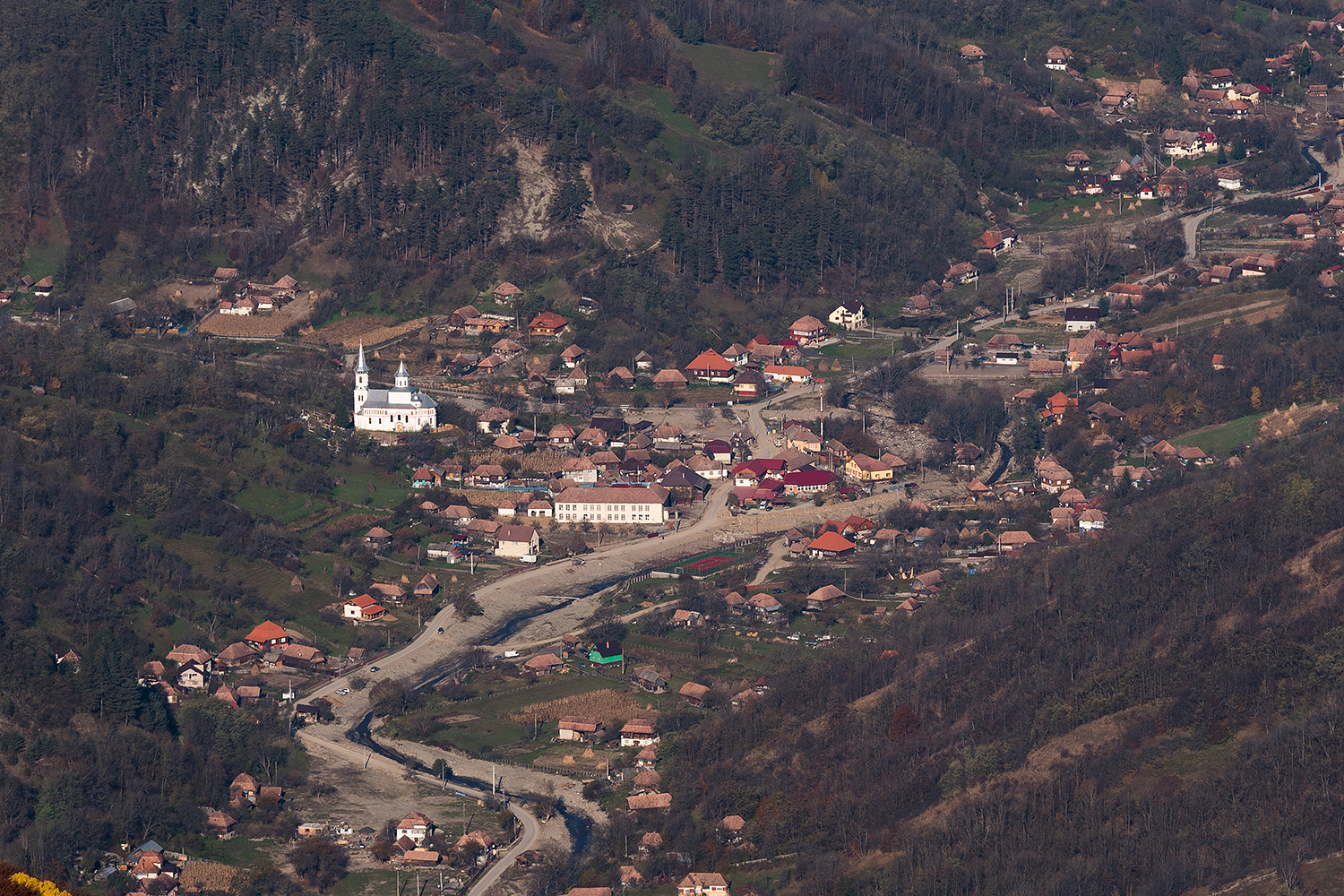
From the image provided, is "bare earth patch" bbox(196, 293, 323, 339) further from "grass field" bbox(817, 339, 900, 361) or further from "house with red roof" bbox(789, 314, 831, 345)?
"grass field" bbox(817, 339, 900, 361)

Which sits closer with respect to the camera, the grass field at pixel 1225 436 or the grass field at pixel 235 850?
the grass field at pixel 235 850

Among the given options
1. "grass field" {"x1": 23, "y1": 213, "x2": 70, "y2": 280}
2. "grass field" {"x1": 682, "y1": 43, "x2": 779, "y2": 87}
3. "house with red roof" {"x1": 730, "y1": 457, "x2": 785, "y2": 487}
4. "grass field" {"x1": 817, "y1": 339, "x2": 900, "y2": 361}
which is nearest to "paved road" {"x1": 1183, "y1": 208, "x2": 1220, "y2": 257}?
"grass field" {"x1": 817, "y1": 339, "x2": 900, "y2": 361}

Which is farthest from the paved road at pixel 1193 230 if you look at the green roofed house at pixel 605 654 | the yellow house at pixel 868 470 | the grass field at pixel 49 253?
the grass field at pixel 49 253

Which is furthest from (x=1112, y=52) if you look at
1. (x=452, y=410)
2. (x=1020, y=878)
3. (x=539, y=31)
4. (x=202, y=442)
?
(x=1020, y=878)

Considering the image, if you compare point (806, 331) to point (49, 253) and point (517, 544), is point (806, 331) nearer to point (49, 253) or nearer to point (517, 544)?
point (517, 544)

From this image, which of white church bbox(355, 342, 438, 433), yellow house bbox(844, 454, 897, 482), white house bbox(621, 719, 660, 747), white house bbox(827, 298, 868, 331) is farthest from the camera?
white house bbox(827, 298, 868, 331)

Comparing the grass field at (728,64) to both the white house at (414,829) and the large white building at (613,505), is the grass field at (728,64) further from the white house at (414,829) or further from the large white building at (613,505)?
the white house at (414,829)

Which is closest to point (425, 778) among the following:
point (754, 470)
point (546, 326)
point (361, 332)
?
point (754, 470)
